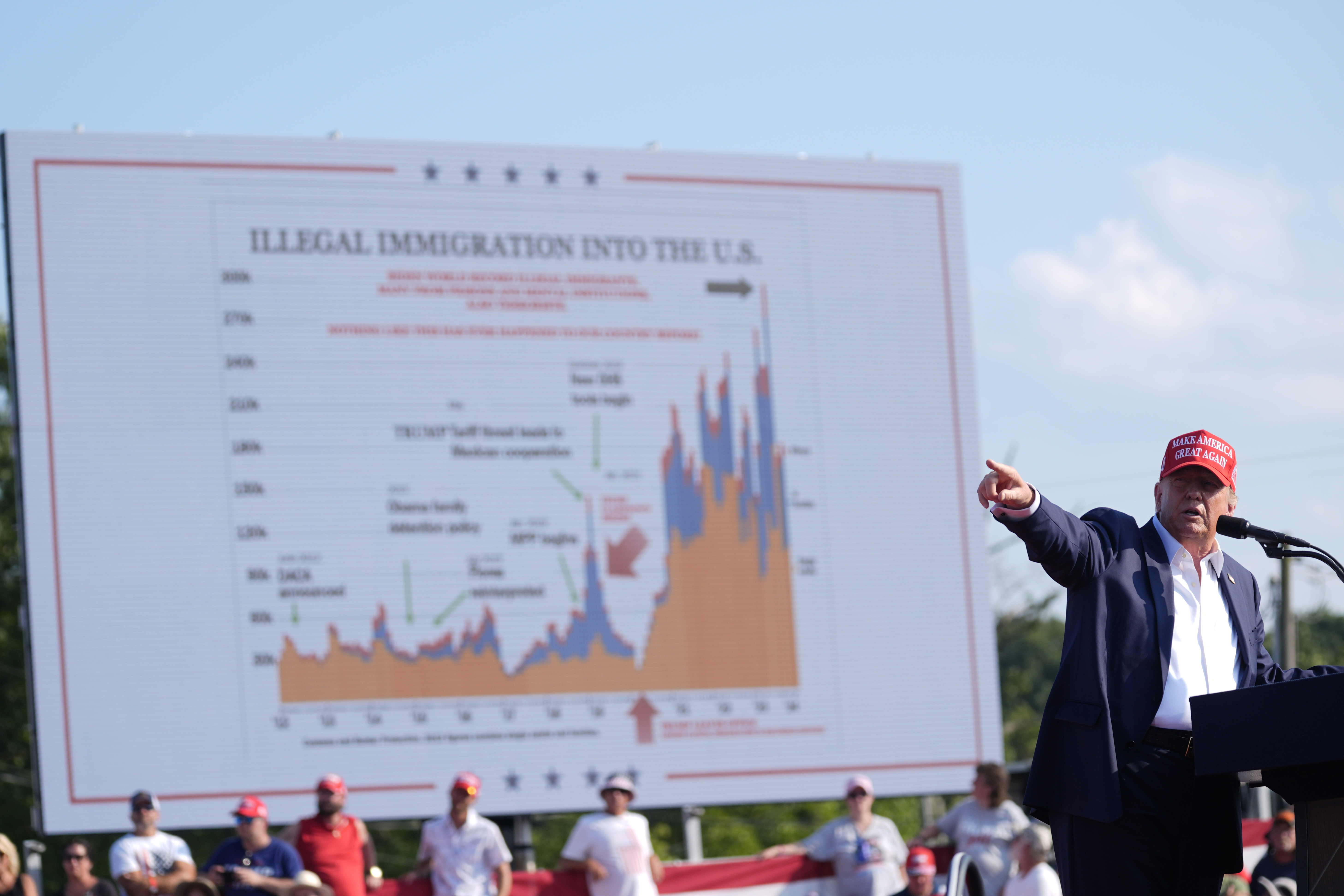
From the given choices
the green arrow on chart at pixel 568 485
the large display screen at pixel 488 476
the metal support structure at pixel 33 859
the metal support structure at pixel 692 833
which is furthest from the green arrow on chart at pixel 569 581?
the metal support structure at pixel 33 859

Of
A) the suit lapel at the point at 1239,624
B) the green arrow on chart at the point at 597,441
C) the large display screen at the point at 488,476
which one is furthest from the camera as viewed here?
the green arrow on chart at the point at 597,441

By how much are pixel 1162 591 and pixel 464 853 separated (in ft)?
16.8

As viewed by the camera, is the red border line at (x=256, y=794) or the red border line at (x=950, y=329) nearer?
the red border line at (x=256, y=794)

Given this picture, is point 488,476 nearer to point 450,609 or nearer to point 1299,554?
point 450,609

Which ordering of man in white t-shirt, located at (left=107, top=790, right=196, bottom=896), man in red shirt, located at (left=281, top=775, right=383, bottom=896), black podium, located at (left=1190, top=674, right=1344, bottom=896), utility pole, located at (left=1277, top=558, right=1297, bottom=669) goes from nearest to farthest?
black podium, located at (left=1190, top=674, right=1344, bottom=896), man in white t-shirt, located at (left=107, top=790, right=196, bottom=896), man in red shirt, located at (left=281, top=775, right=383, bottom=896), utility pole, located at (left=1277, top=558, right=1297, bottom=669)

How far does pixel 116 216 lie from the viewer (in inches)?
313

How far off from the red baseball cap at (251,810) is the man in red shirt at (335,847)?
0.27m

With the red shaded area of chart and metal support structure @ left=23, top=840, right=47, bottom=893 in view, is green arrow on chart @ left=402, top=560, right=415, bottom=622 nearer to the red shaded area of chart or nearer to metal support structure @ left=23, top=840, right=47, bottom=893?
the red shaded area of chart

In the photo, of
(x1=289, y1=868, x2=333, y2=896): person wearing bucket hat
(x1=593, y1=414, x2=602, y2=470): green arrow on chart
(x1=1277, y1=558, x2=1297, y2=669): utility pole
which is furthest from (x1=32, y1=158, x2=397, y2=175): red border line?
(x1=1277, y1=558, x2=1297, y2=669): utility pole

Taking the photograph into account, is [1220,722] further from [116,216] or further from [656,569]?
[116,216]

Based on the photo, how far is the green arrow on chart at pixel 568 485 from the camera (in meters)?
8.33

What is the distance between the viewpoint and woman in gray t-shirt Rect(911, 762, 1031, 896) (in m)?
7.53

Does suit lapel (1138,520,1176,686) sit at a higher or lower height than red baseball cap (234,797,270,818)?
higher

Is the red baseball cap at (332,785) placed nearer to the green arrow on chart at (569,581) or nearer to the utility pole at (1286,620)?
the green arrow on chart at (569,581)
